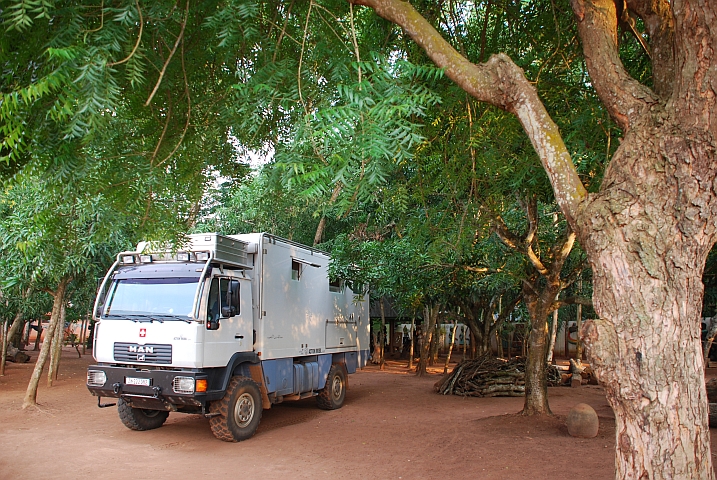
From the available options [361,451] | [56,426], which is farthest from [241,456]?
[56,426]

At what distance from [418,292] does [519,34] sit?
24.9ft

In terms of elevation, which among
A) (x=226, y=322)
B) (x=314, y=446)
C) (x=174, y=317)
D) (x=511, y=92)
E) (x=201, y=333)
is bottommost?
(x=314, y=446)

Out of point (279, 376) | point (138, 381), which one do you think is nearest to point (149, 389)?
point (138, 381)

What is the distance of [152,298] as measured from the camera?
30.4 ft

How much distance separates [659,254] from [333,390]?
10.5 meters

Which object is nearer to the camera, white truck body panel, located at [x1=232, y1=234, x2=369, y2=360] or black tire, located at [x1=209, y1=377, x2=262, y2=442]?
black tire, located at [x1=209, y1=377, x2=262, y2=442]

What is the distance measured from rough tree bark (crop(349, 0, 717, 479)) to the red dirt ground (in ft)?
12.8

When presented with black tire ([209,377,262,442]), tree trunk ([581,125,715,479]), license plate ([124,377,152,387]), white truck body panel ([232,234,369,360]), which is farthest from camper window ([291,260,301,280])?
tree trunk ([581,125,715,479])

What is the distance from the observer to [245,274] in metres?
10.2

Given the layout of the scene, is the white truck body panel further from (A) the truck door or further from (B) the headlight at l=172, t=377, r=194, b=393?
(B) the headlight at l=172, t=377, r=194, b=393

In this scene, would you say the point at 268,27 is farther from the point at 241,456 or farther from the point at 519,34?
the point at 241,456

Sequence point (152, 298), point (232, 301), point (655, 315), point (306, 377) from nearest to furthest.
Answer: point (655, 315)
point (152, 298)
point (232, 301)
point (306, 377)

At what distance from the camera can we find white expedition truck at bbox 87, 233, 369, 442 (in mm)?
8797

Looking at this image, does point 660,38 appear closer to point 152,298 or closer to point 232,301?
point 232,301
